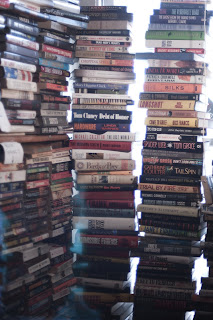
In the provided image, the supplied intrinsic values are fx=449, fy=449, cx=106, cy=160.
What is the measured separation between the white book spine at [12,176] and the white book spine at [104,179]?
0.42 m

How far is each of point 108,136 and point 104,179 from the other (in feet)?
0.77

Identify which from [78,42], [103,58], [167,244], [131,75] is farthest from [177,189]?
[78,42]

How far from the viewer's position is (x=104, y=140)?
2441mm

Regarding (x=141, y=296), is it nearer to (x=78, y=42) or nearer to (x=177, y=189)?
(x=177, y=189)

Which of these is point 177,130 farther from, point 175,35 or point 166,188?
point 175,35

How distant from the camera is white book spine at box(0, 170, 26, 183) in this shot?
1.99 m

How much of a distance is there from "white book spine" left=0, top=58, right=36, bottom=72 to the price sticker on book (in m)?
0.35

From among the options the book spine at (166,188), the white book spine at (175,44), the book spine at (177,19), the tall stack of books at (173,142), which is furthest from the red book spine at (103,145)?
the book spine at (177,19)

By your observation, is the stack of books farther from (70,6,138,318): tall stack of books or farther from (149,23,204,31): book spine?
(149,23,204,31): book spine

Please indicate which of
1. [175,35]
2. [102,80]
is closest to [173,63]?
[175,35]

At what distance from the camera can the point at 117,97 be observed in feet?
7.96

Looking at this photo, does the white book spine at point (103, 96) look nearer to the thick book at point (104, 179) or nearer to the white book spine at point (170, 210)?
the thick book at point (104, 179)

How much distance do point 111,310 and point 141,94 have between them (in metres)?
1.13

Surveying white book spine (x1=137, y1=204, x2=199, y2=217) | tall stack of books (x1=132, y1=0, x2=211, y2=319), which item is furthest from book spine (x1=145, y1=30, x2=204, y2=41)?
white book spine (x1=137, y1=204, x2=199, y2=217)
